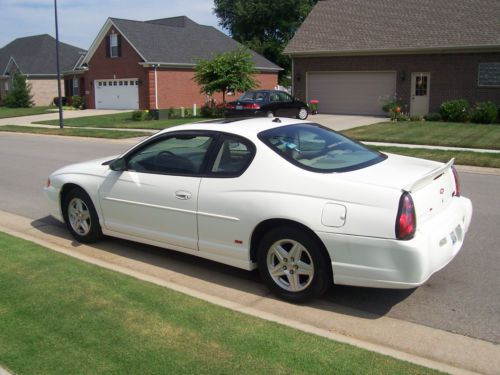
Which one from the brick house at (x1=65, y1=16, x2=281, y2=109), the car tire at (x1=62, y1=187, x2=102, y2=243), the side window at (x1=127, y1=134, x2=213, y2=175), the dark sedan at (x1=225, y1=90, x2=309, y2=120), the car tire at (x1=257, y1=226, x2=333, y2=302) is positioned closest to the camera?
the car tire at (x1=257, y1=226, x2=333, y2=302)

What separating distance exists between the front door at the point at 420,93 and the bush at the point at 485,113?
4.00 meters

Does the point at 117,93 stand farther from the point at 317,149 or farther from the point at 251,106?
the point at 317,149

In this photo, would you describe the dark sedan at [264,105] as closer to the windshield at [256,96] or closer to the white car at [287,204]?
the windshield at [256,96]

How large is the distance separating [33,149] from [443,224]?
1532cm

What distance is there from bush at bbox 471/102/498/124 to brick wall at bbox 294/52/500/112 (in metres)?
2.56

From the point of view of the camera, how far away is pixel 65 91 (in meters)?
47.2

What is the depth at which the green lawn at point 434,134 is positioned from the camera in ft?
53.1

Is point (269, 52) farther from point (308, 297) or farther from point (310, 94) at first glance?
point (308, 297)

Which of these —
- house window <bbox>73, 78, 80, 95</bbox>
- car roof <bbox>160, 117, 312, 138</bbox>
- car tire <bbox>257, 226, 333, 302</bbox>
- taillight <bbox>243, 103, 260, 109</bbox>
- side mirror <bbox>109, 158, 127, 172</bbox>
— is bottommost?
car tire <bbox>257, 226, 333, 302</bbox>

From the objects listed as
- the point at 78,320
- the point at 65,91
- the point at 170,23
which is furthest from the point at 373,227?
the point at 65,91

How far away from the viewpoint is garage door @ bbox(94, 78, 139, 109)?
38281mm

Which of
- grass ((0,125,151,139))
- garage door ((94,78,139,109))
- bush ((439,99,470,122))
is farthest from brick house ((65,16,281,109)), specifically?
bush ((439,99,470,122))

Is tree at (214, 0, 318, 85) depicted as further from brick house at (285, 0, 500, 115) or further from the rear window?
the rear window

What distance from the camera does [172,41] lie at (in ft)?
130
